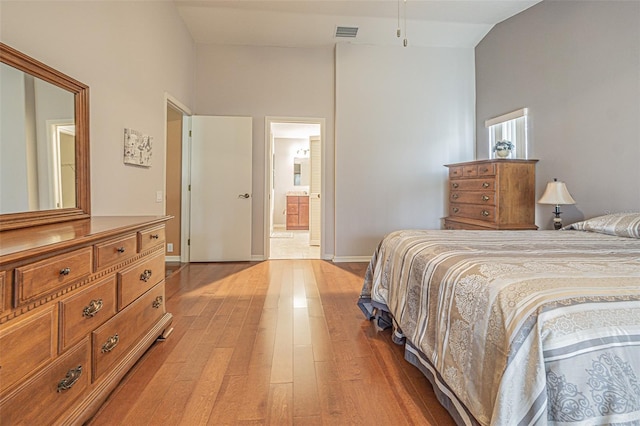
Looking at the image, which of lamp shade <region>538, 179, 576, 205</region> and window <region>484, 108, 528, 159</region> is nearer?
lamp shade <region>538, 179, 576, 205</region>

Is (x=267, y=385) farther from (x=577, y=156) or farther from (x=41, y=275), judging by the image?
(x=577, y=156)

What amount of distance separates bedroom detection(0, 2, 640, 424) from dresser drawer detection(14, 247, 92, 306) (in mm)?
1165

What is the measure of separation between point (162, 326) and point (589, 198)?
12.4 ft

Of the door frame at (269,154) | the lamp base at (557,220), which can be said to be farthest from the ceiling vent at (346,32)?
the lamp base at (557,220)

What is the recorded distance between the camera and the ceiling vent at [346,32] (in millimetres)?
4297

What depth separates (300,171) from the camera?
956cm

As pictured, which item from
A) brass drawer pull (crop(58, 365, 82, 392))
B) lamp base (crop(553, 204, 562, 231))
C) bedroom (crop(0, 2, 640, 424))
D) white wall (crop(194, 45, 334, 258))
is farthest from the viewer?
white wall (crop(194, 45, 334, 258))

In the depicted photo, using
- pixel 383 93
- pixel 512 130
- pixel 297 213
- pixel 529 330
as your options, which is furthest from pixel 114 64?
pixel 297 213

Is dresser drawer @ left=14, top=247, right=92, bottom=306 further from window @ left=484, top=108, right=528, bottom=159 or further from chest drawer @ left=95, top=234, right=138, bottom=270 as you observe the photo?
window @ left=484, top=108, right=528, bottom=159

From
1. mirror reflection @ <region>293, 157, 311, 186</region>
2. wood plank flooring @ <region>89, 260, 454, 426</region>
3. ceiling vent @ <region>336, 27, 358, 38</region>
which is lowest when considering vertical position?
wood plank flooring @ <region>89, 260, 454, 426</region>

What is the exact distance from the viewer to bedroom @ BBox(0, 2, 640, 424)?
7.92 feet

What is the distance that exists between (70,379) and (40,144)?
1.23 m

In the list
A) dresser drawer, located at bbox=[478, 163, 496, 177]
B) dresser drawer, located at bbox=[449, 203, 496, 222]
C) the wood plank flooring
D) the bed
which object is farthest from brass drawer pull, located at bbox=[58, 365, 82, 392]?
dresser drawer, located at bbox=[478, 163, 496, 177]

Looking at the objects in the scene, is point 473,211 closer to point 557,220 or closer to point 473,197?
point 473,197
